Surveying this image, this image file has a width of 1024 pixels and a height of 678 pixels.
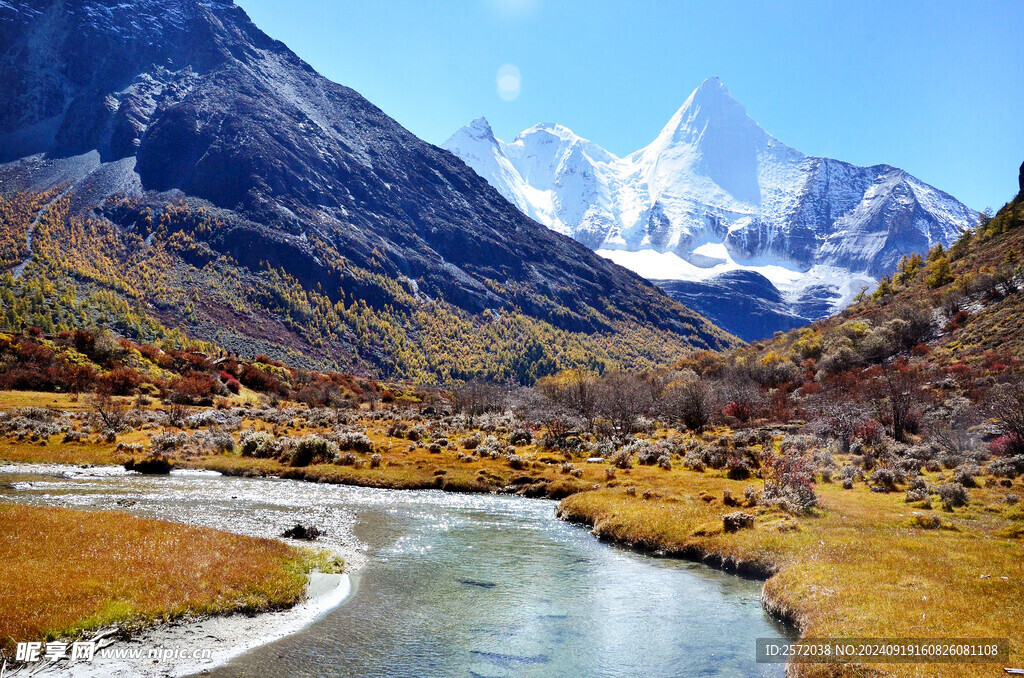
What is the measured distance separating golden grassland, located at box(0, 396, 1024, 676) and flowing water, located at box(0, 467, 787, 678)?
1.69 metres

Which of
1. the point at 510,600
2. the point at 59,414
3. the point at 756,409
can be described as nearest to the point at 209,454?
the point at 59,414

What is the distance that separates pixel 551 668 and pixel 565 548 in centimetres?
1346

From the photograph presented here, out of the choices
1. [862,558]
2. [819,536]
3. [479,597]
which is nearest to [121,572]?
[479,597]

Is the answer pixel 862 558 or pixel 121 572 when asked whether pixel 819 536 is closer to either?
pixel 862 558

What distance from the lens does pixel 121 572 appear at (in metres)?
17.2

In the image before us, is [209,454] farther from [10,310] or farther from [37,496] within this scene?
[10,310]

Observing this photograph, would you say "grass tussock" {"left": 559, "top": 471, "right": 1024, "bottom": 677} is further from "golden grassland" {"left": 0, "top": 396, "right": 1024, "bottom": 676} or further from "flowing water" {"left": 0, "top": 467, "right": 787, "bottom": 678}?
"flowing water" {"left": 0, "top": 467, "right": 787, "bottom": 678}

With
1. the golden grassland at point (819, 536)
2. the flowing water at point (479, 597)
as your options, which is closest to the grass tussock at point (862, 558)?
the golden grassland at point (819, 536)

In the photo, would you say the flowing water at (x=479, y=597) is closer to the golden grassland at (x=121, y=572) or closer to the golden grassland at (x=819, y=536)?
the golden grassland at (x=819, y=536)

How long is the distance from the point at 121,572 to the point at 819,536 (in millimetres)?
27051

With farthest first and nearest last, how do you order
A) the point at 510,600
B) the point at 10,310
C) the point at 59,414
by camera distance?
the point at 10,310, the point at 59,414, the point at 510,600

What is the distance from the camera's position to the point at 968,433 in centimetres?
4175

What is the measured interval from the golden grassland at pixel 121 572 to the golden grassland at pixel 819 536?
56.4 feet

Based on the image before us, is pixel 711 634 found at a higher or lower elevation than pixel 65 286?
lower
